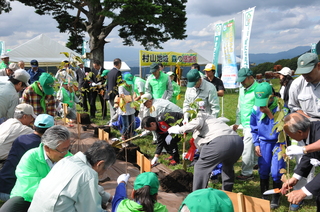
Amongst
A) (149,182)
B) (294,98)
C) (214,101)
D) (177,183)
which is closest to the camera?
(149,182)

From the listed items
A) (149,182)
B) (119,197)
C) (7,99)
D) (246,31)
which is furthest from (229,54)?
(149,182)

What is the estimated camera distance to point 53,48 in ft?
48.1

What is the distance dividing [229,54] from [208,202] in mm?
9748

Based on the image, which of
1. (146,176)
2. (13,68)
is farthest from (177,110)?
(13,68)

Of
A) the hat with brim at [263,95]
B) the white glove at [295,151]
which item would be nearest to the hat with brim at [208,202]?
the white glove at [295,151]

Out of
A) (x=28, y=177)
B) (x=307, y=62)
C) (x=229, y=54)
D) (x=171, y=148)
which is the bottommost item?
(x=171, y=148)

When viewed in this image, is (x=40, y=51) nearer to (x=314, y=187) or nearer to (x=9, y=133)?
(x=9, y=133)

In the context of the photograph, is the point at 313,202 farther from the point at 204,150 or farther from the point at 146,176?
the point at 146,176

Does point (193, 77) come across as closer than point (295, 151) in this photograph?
No

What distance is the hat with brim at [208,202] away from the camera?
1.13 metres

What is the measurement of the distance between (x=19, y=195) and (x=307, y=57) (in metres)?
2.97

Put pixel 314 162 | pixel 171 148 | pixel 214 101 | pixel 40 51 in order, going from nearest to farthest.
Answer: pixel 314 162 < pixel 214 101 < pixel 171 148 < pixel 40 51

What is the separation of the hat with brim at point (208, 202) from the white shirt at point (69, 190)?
770mm

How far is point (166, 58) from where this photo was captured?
1614 cm
